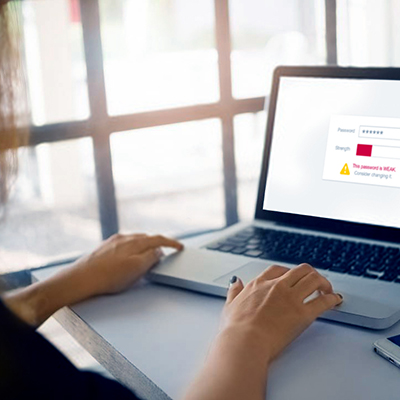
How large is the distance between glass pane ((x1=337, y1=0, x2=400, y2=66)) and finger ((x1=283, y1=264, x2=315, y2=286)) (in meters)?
0.98

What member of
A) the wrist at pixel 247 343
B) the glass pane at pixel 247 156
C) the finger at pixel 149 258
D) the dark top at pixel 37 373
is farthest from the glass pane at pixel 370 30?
the dark top at pixel 37 373

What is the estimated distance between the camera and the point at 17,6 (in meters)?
0.97

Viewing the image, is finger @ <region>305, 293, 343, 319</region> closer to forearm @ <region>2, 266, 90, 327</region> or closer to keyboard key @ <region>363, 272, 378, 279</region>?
keyboard key @ <region>363, 272, 378, 279</region>

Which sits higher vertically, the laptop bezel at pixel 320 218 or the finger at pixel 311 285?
the laptop bezel at pixel 320 218

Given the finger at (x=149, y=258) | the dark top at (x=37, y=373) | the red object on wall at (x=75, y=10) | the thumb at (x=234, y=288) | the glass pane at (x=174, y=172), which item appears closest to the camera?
the dark top at (x=37, y=373)

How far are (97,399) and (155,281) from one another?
1.34 ft

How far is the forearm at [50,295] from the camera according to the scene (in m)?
1.14

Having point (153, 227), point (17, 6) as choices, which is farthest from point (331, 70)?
point (153, 227)

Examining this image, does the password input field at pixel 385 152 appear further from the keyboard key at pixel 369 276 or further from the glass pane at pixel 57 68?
the glass pane at pixel 57 68

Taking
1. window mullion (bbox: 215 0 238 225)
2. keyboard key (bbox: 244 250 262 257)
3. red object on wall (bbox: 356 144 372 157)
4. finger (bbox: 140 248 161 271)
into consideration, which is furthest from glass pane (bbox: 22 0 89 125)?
red object on wall (bbox: 356 144 372 157)

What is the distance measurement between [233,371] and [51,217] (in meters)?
1.46

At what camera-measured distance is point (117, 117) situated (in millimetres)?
1707

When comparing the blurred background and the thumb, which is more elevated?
the blurred background

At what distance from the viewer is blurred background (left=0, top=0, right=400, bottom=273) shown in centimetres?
171
